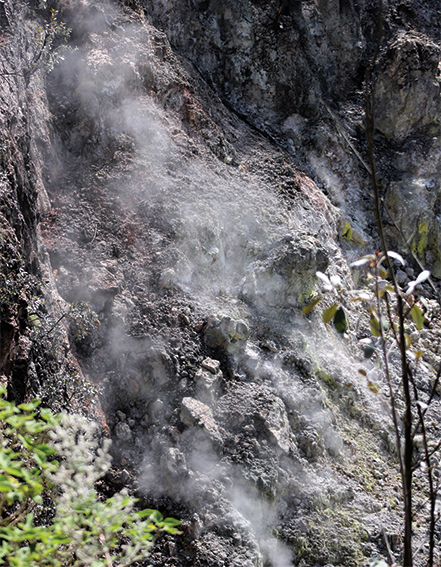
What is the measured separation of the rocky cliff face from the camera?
137 inches

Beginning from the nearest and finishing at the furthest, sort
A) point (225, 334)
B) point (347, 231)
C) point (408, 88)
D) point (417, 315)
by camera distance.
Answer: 1. point (417, 315)
2. point (225, 334)
3. point (347, 231)
4. point (408, 88)

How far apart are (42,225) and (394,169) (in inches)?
295

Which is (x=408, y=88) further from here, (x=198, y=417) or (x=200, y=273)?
(x=198, y=417)

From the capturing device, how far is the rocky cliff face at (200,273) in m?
3.49

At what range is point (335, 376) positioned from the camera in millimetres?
5312

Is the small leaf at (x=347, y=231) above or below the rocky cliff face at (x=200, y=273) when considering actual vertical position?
above

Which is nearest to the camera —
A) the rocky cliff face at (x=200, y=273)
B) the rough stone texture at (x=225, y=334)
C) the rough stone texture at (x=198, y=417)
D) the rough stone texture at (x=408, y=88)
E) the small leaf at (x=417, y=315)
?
the small leaf at (x=417, y=315)

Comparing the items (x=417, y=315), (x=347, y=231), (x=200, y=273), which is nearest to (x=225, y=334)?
(x=200, y=273)

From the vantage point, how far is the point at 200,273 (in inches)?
204

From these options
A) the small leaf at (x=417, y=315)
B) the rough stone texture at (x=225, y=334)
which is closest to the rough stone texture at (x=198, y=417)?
the rough stone texture at (x=225, y=334)

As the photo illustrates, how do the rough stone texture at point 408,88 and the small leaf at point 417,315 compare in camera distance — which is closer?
the small leaf at point 417,315

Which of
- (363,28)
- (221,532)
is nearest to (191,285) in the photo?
(221,532)

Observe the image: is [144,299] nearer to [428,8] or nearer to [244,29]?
[244,29]

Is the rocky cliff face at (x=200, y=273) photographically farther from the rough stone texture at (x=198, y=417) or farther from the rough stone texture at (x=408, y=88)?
the rough stone texture at (x=408, y=88)
